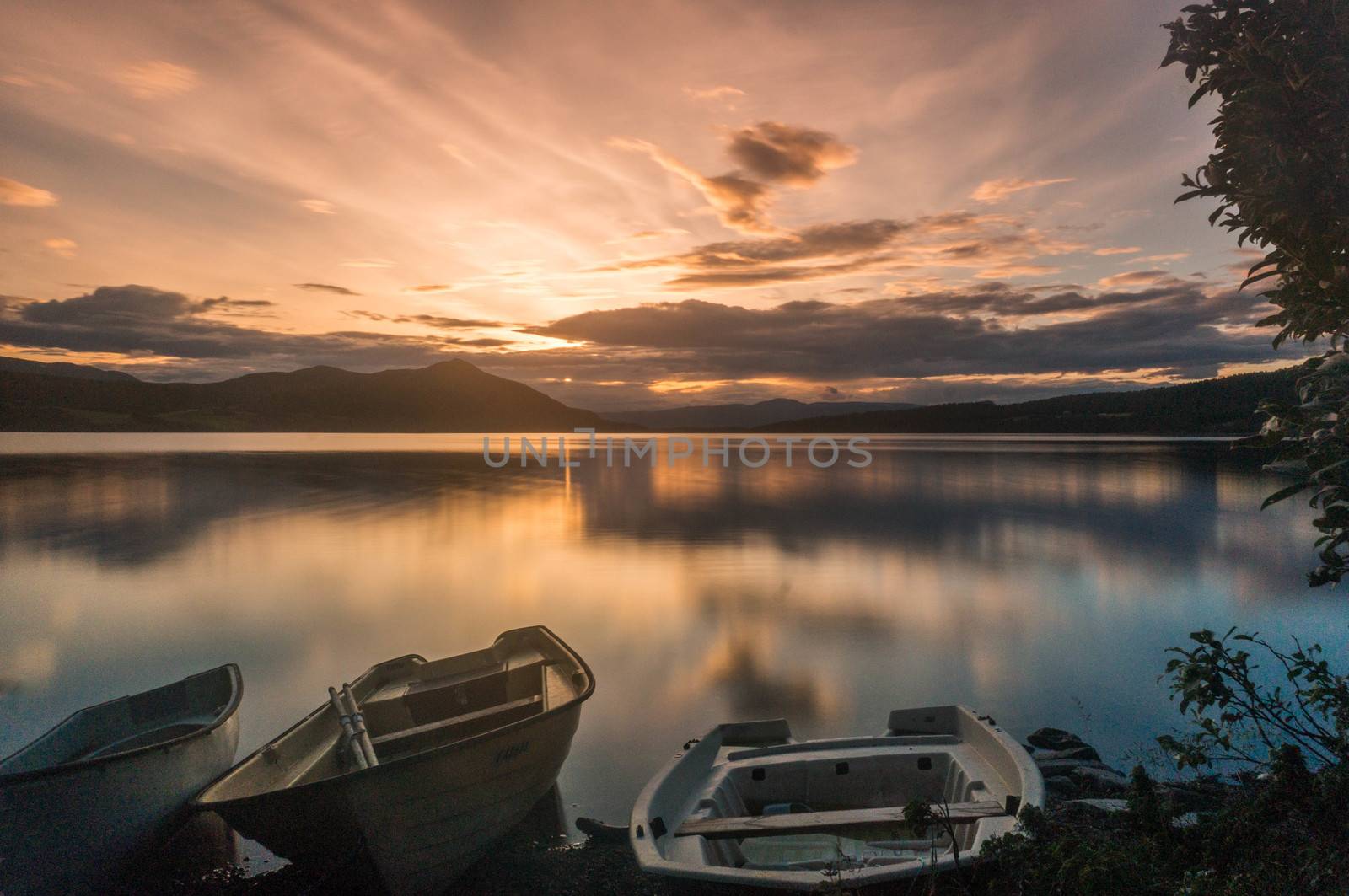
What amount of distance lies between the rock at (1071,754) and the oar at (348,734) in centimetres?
908

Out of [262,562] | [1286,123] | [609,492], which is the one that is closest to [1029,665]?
[1286,123]

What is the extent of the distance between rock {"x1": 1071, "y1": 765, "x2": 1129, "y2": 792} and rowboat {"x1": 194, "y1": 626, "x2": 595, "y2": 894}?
6.61 metres

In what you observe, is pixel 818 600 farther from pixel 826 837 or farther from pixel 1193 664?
pixel 1193 664

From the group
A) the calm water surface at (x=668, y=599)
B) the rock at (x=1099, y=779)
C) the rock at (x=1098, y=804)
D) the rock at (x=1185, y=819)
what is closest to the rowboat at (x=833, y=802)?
the rock at (x=1098, y=804)

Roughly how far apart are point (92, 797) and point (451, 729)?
3.54 metres

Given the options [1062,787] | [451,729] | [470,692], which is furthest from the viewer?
[470,692]

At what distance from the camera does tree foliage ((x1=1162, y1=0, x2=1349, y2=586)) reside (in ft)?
14.2

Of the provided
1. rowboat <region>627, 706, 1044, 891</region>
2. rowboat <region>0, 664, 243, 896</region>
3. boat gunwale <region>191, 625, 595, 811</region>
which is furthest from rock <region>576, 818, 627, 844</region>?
rowboat <region>0, 664, 243, 896</region>

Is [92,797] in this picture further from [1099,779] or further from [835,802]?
[1099,779]

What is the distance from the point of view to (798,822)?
22.5ft

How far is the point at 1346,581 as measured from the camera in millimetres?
25000

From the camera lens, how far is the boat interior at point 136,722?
27.1ft

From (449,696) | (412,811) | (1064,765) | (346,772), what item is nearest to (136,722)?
(449,696)

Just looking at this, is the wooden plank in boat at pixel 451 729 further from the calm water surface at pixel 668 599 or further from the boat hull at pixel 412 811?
the calm water surface at pixel 668 599
